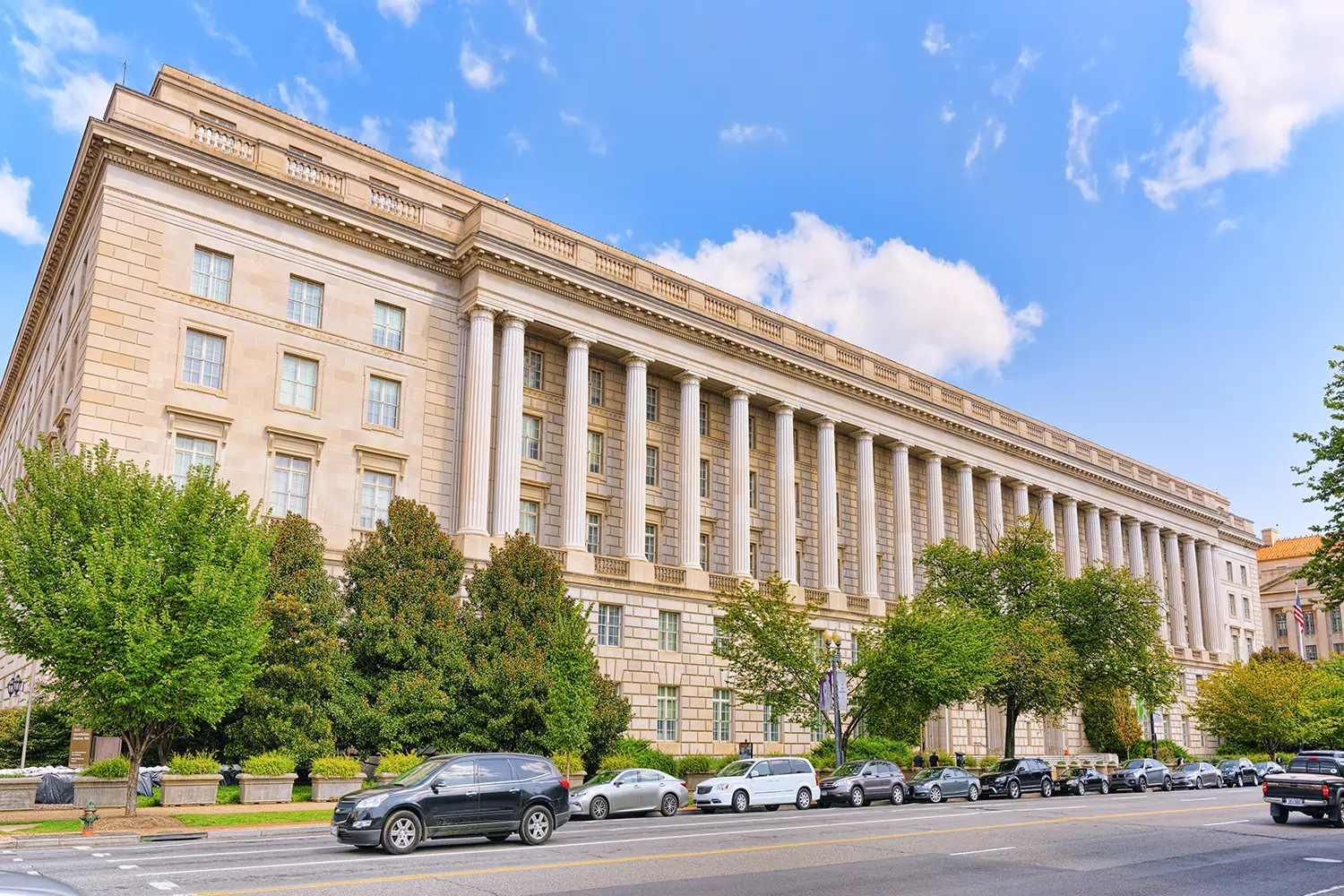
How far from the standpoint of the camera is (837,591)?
178ft

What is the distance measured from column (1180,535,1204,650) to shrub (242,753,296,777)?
76.2 metres

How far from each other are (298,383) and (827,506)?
91.5ft

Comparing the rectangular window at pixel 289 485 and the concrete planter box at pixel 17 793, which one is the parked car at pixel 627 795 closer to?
the concrete planter box at pixel 17 793

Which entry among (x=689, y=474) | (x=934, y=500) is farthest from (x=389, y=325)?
(x=934, y=500)

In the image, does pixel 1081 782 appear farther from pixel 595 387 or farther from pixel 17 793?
pixel 17 793

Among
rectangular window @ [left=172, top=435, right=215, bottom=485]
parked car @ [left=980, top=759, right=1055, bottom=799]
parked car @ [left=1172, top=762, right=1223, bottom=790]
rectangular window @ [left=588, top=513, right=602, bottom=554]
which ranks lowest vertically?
parked car @ [left=1172, top=762, right=1223, bottom=790]

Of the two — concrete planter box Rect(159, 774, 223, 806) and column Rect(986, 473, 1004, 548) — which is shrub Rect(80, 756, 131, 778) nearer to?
concrete planter box Rect(159, 774, 223, 806)

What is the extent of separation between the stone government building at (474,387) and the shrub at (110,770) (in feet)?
36.7

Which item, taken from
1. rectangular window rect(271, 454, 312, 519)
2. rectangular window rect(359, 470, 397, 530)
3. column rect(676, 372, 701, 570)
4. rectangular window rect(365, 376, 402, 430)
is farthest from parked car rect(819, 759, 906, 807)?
rectangular window rect(365, 376, 402, 430)

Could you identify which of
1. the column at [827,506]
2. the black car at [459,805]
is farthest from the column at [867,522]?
the black car at [459,805]

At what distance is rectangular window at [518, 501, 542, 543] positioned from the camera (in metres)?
45.0

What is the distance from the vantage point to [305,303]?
4031 cm

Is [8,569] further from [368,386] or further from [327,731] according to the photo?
[368,386]

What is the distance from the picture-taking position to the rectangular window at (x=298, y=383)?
128ft
